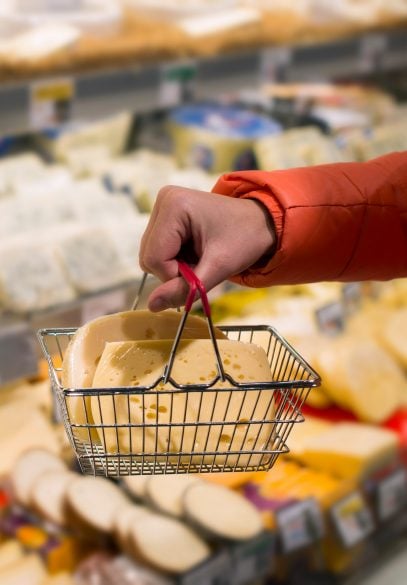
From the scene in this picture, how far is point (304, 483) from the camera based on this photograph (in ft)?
5.93

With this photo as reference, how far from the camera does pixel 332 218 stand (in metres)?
0.92

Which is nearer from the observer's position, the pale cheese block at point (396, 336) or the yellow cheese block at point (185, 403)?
the yellow cheese block at point (185, 403)

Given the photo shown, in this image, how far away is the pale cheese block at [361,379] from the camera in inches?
74.9

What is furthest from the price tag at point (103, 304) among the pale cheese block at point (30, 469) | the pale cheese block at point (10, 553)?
the pale cheese block at point (10, 553)

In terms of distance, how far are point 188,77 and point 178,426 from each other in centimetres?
126

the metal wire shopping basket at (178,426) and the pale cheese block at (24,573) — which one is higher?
the metal wire shopping basket at (178,426)

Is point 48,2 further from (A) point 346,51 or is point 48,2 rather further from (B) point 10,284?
(A) point 346,51

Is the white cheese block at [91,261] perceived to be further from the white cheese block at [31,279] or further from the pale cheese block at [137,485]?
the pale cheese block at [137,485]

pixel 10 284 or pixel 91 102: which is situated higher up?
pixel 91 102

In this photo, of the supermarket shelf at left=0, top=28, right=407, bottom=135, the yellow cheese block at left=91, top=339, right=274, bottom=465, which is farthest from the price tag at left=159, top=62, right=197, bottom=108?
the yellow cheese block at left=91, top=339, right=274, bottom=465

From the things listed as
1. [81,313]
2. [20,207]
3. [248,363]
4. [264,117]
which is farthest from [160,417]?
[264,117]

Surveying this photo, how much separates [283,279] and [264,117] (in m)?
1.71

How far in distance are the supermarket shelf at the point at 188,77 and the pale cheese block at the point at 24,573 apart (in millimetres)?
866

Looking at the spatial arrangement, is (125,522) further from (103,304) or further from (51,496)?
(103,304)
